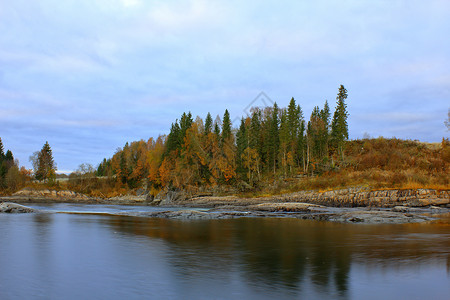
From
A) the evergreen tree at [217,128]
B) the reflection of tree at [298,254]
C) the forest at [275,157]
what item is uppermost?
the evergreen tree at [217,128]

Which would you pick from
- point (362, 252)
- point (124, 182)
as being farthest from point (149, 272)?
point (124, 182)

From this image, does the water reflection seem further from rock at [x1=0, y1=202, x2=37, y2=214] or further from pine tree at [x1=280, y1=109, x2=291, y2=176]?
pine tree at [x1=280, y1=109, x2=291, y2=176]

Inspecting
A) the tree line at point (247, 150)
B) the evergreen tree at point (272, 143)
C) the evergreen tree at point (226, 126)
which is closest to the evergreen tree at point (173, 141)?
the tree line at point (247, 150)

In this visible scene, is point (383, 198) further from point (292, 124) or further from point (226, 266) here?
point (292, 124)

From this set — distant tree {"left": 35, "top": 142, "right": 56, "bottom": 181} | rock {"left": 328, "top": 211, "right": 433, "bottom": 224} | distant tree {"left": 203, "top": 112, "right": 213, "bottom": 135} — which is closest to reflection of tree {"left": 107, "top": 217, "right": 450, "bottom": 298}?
rock {"left": 328, "top": 211, "right": 433, "bottom": 224}

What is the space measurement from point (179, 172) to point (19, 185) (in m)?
67.3

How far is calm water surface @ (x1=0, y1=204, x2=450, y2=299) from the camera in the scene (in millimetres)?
7551

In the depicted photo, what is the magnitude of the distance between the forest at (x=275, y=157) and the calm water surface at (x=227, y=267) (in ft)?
119

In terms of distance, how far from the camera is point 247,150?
83250mm

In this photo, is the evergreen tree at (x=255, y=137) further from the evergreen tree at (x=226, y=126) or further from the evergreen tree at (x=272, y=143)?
the evergreen tree at (x=226, y=126)

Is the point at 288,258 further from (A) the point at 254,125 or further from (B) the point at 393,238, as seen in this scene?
(A) the point at 254,125

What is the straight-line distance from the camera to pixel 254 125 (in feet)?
306

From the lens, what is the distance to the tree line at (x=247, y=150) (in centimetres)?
8061

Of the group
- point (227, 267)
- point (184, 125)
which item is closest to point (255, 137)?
point (184, 125)
